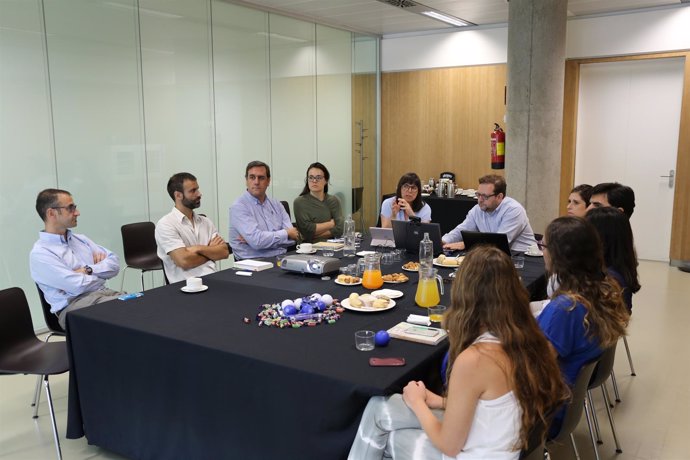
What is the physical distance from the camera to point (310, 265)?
357 centimetres

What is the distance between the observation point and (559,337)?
7.52 ft

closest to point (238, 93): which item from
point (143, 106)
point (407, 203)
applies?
point (143, 106)

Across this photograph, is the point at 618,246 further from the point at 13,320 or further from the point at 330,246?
the point at 13,320

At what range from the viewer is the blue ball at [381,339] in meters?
2.42

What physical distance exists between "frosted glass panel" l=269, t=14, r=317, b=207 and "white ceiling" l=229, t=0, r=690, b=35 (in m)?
0.27

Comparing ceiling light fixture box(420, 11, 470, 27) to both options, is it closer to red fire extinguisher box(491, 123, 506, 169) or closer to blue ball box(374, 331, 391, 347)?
red fire extinguisher box(491, 123, 506, 169)

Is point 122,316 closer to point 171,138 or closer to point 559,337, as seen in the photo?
point 559,337

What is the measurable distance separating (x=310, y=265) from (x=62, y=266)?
149cm

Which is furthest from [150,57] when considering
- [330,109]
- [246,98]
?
[330,109]

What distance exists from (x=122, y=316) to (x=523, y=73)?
5.24m

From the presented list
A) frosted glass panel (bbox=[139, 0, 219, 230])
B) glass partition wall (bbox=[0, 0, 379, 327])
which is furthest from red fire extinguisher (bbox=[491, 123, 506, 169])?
frosted glass panel (bbox=[139, 0, 219, 230])

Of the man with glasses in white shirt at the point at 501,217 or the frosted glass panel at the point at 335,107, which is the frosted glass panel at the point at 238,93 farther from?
the man with glasses in white shirt at the point at 501,217

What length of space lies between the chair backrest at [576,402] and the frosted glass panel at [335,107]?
6.22m

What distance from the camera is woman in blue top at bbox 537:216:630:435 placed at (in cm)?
229
